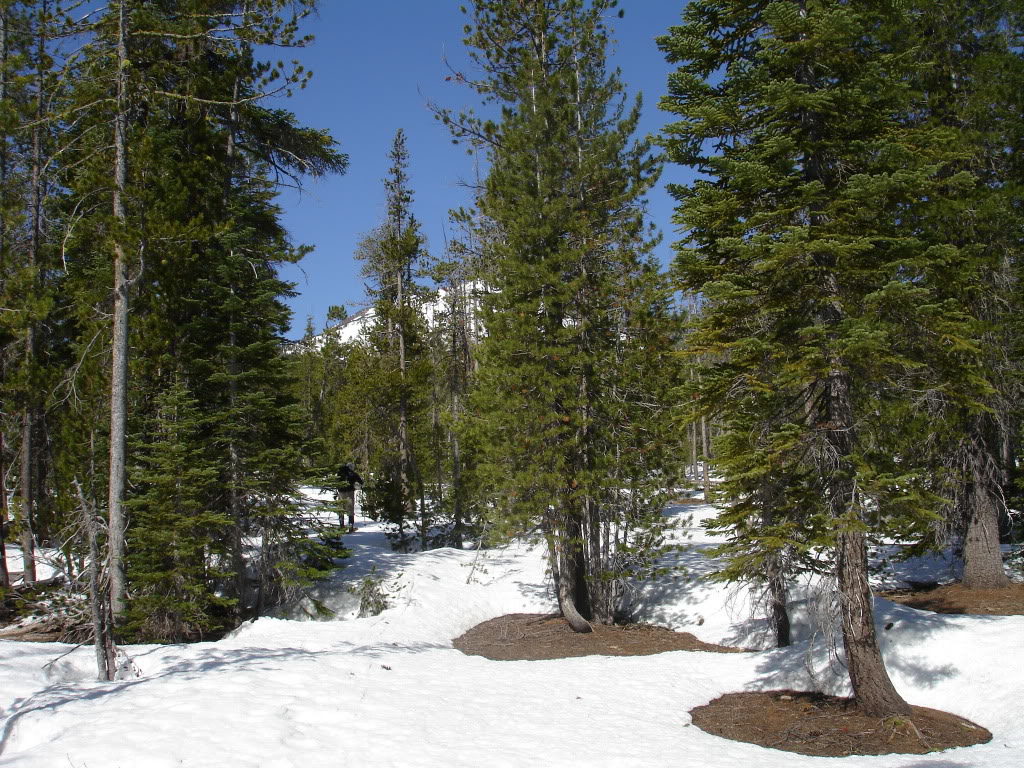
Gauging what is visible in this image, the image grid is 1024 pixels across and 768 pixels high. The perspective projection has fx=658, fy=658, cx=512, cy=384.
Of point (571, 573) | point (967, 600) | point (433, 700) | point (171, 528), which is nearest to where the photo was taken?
point (433, 700)

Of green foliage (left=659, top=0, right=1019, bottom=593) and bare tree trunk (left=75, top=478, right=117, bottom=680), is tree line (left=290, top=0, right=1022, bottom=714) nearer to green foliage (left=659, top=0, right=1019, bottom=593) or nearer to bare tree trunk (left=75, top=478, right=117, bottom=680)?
green foliage (left=659, top=0, right=1019, bottom=593)

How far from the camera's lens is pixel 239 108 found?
46.9 feet

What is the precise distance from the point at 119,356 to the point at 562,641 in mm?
9704

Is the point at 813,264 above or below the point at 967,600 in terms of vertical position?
above

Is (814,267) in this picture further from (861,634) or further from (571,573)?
(571,573)

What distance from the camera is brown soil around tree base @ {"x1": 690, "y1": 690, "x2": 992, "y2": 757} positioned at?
7.22m

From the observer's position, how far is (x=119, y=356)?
1038cm

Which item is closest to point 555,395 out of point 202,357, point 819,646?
point 819,646

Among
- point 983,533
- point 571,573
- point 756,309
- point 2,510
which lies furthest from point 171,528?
point 983,533

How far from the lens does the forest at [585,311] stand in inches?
316

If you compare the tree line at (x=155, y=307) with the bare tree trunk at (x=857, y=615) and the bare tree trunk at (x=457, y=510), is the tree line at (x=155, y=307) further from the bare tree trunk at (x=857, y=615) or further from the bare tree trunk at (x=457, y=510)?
the bare tree trunk at (x=857, y=615)

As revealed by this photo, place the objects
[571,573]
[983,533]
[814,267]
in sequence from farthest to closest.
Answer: [571,573], [983,533], [814,267]

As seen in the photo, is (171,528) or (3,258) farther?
(171,528)

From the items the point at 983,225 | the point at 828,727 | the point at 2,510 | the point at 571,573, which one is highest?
the point at 983,225
